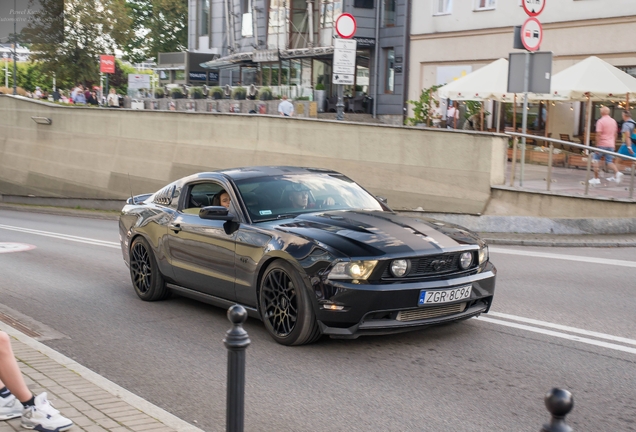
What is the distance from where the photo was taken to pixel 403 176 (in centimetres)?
1764

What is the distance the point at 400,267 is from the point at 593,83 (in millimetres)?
17118

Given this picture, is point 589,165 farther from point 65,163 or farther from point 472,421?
point 65,163

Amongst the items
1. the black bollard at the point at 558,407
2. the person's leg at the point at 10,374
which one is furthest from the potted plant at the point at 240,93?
the black bollard at the point at 558,407

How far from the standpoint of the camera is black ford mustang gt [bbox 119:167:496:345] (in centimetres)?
664

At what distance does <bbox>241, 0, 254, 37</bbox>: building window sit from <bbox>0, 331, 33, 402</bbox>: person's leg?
42.5m

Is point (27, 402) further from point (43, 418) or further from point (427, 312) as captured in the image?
point (427, 312)

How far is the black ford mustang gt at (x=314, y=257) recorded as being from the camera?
6.64m

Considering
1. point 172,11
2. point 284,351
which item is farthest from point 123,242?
point 172,11

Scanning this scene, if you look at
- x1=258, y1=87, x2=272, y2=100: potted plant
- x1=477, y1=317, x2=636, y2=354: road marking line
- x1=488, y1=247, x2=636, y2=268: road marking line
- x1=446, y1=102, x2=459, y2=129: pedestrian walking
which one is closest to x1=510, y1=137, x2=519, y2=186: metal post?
Result: x1=488, y1=247, x2=636, y2=268: road marking line

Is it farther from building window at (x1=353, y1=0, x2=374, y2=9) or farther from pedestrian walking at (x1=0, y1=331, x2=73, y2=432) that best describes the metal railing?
building window at (x1=353, y1=0, x2=374, y2=9)

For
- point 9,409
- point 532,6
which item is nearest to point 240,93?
point 532,6

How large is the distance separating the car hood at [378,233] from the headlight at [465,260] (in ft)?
0.20

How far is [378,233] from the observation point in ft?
23.0

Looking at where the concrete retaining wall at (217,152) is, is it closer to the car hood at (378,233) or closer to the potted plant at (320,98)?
the car hood at (378,233)
